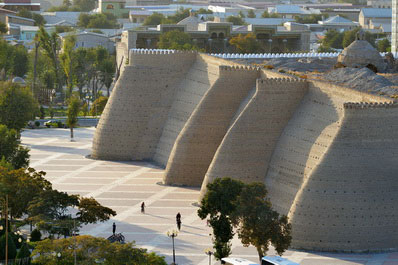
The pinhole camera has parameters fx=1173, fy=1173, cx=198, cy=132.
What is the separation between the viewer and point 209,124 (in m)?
62.2

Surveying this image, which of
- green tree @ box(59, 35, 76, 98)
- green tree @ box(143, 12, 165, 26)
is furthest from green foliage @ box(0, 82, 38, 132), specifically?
green tree @ box(143, 12, 165, 26)

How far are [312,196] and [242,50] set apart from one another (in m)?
59.5

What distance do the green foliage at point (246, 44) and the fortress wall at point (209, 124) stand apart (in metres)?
45.0

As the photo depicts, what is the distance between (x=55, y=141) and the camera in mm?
79250

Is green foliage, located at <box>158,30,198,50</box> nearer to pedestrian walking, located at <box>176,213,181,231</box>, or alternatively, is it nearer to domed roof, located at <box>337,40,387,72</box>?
domed roof, located at <box>337,40,387,72</box>

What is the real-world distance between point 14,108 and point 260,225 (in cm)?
3399

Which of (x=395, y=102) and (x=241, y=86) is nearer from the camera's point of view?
(x=395, y=102)

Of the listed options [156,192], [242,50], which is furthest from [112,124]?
[242,50]

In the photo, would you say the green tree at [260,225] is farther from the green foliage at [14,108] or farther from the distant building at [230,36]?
the distant building at [230,36]

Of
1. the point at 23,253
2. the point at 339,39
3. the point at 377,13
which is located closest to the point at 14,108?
the point at 23,253

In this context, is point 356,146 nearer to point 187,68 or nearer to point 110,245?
point 110,245

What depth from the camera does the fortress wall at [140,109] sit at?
7188 cm

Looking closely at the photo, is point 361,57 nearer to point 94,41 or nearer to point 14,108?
point 14,108

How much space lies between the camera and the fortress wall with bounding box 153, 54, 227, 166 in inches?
2709
